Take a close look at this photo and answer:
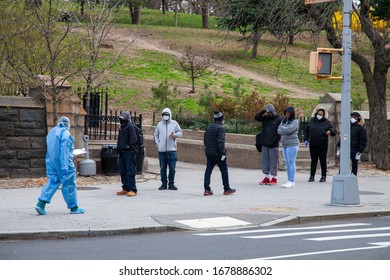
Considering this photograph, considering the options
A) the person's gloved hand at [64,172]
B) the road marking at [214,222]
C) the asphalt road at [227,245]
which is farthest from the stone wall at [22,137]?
the asphalt road at [227,245]

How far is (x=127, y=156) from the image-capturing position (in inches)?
684

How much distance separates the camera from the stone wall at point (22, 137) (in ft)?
63.1

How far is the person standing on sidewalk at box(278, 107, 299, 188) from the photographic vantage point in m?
19.4

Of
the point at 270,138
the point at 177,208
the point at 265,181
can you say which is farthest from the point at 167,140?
the point at 177,208

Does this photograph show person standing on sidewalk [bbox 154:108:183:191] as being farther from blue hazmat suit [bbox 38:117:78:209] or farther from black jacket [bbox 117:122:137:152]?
blue hazmat suit [bbox 38:117:78:209]

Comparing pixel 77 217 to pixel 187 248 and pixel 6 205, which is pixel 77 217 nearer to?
pixel 6 205

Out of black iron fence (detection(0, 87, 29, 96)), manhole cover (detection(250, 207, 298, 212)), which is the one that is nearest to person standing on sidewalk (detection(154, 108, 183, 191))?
manhole cover (detection(250, 207, 298, 212))

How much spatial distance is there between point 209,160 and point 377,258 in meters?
8.28

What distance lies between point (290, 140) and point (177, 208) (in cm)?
485

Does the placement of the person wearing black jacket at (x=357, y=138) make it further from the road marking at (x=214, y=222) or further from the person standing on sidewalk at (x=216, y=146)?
the road marking at (x=214, y=222)

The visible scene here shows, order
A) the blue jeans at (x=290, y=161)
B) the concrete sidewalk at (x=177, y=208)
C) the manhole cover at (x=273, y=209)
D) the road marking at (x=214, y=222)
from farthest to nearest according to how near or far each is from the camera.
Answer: the blue jeans at (x=290, y=161) < the manhole cover at (x=273, y=209) < the road marking at (x=214, y=222) < the concrete sidewalk at (x=177, y=208)

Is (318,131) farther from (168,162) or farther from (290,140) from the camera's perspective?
(168,162)

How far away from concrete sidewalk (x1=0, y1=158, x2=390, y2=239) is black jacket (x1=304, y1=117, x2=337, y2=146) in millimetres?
1055

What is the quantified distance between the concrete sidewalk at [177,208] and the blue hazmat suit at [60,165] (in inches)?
16.3
